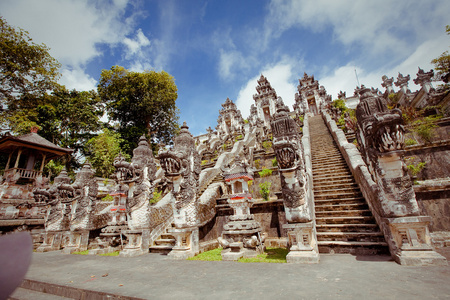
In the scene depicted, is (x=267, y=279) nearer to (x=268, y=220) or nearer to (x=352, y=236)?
(x=352, y=236)

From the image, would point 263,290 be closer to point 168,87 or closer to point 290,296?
point 290,296

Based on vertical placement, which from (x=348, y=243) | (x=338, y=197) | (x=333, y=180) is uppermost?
(x=333, y=180)

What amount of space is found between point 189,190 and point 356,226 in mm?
4814

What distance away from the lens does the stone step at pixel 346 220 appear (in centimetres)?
580

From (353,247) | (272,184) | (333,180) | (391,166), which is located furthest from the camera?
(272,184)

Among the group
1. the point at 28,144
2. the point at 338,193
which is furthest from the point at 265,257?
the point at 28,144

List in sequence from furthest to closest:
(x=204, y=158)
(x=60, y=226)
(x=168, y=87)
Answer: (x=168, y=87), (x=204, y=158), (x=60, y=226)

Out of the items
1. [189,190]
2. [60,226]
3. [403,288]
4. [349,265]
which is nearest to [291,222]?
[349,265]

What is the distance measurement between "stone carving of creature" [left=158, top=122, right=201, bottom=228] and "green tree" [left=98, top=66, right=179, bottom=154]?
20723 millimetres

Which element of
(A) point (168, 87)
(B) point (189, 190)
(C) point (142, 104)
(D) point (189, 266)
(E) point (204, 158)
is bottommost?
(D) point (189, 266)

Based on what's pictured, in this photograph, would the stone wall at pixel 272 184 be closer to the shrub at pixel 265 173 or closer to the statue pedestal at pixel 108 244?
the shrub at pixel 265 173

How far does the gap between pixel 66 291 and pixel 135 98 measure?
87.2 feet

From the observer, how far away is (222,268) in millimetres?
4676

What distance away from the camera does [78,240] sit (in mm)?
8469
